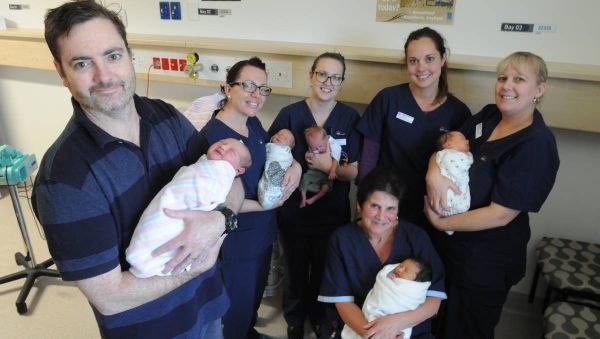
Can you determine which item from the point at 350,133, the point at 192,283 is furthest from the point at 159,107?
the point at 350,133

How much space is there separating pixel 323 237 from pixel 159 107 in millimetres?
1150

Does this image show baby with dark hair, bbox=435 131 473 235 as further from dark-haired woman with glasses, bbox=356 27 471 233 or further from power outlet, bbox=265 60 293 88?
power outlet, bbox=265 60 293 88

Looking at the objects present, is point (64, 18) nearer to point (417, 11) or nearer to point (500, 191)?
point (500, 191)

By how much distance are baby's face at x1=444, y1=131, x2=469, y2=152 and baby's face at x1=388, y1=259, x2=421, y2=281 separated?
20.2 inches

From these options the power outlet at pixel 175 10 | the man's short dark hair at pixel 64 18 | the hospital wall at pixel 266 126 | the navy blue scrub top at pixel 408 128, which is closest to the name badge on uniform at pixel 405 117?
the navy blue scrub top at pixel 408 128

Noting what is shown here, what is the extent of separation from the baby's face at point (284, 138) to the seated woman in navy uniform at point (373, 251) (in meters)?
0.41

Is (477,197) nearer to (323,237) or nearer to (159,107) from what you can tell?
(323,237)

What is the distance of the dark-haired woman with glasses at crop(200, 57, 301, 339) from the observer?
1670mm

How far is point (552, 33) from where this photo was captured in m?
2.02

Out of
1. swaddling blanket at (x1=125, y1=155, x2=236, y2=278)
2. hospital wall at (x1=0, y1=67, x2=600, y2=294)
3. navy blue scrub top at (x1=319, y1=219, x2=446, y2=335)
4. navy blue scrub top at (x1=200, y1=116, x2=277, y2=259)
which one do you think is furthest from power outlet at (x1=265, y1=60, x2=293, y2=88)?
swaddling blanket at (x1=125, y1=155, x2=236, y2=278)

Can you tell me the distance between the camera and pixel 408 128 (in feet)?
6.29

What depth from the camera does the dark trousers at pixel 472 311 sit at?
1738 millimetres

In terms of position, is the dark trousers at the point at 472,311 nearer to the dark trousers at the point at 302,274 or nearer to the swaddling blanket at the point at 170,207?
the dark trousers at the point at 302,274

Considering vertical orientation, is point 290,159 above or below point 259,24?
below
